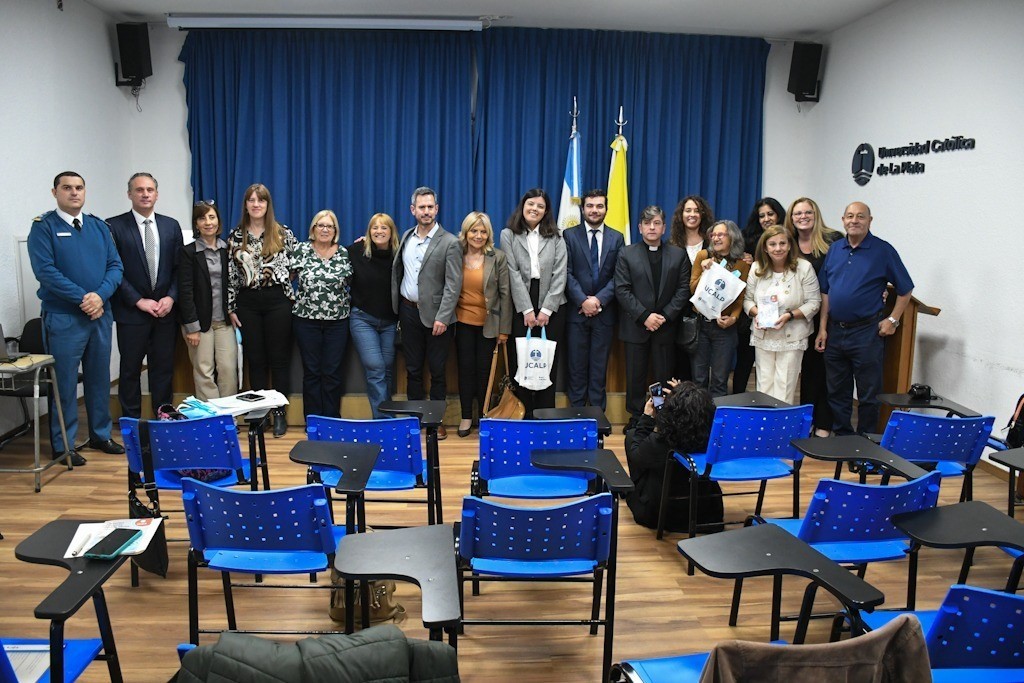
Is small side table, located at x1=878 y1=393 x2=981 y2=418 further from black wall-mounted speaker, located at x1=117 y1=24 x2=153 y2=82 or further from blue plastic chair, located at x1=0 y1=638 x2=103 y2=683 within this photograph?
black wall-mounted speaker, located at x1=117 y1=24 x2=153 y2=82

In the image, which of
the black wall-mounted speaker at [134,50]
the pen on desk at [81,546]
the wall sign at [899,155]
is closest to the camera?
the pen on desk at [81,546]

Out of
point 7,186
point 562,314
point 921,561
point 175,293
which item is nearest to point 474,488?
point 921,561

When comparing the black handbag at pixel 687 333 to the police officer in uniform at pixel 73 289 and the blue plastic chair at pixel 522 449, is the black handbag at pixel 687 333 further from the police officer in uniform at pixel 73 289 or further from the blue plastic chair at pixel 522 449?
the police officer in uniform at pixel 73 289

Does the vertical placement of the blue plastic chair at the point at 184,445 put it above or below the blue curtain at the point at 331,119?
below

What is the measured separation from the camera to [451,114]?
777cm

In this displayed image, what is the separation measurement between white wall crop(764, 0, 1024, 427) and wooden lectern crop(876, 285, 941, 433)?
37 centimetres

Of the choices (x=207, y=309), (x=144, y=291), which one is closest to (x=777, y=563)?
(x=207, y=309)

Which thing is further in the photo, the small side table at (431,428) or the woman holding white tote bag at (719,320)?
the woman holding white tote bag at (719,320)

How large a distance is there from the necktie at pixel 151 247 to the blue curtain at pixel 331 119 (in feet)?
8.22

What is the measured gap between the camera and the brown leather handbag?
5.58 m

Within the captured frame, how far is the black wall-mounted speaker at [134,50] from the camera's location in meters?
7.22

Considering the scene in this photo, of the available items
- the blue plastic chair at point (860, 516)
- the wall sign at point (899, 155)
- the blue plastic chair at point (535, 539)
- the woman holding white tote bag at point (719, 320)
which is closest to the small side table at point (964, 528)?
the blue plastic chair at point (860, 516)

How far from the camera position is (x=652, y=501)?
4016 millimetres

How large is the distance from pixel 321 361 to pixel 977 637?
14.5 ft
